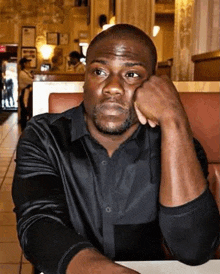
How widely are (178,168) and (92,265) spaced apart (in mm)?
362

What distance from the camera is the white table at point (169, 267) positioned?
1.07m

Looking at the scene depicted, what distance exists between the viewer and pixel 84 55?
4.82 metres

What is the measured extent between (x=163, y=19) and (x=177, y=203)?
1525cm

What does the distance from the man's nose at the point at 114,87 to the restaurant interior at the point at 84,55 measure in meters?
0.47

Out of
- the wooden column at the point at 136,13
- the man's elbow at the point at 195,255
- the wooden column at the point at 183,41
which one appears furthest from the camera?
the wooden column at the point at 136,13

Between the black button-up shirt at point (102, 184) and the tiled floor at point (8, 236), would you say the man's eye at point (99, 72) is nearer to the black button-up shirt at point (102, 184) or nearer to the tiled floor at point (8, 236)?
the black button-up shirt at point (102, 184)

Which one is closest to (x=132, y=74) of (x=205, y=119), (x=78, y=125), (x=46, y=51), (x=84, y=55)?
(x=78, y=125)

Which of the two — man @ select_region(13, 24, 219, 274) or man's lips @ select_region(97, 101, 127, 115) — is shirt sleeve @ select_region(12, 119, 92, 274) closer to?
man @ select_region(13, 24, 219, 274)

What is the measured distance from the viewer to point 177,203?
1208 millimetres

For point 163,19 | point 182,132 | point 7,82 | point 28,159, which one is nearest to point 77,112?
point 28,159

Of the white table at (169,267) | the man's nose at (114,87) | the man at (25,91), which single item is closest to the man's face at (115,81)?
the man's nose at (114,87)

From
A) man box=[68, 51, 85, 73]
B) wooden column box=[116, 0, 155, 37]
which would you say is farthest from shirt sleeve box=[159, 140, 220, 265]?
man box=[68, 51, 85, 73]

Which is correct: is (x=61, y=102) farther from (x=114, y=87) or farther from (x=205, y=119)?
(x=114, y=87)

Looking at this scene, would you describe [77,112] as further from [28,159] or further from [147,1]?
[147,1]
